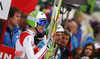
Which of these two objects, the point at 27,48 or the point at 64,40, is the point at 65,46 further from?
the point at 27,48

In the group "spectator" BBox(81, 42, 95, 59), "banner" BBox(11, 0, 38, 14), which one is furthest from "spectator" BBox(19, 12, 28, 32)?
"spectator" BBox(81, 42, 95, 59)

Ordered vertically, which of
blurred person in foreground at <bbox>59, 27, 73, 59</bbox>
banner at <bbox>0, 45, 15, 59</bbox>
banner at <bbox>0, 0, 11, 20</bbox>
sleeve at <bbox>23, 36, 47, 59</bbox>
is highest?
banner at <bbox>0, 0, 11, 20</bbox>

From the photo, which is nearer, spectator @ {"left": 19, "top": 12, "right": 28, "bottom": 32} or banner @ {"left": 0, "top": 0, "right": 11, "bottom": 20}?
banner @ {"left": 0, "top": 0, "right": 11, "bottom": 20}

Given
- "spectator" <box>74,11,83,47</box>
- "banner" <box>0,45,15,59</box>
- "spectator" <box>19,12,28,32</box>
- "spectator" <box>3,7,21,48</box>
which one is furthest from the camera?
"spectator" <box>74,11,83,47</box>

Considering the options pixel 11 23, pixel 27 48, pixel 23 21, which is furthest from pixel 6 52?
pixel 23 21

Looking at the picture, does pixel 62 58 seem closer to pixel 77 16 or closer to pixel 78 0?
pixel 78 0

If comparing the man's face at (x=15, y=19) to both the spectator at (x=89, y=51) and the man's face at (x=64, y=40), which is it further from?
the spectator at (x=89, y=51)

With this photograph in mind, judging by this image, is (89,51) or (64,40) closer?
(64,40)

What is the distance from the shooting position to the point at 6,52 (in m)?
4.59

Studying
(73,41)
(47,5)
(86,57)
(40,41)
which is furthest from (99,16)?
(40,41)

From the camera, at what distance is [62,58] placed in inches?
217

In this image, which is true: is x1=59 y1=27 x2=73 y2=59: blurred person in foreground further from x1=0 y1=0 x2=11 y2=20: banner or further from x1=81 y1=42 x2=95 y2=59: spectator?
x1=0 y1=0 x2=11 y2=20: banner

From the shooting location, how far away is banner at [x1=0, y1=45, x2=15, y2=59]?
4.53 meters

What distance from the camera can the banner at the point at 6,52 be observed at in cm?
453
